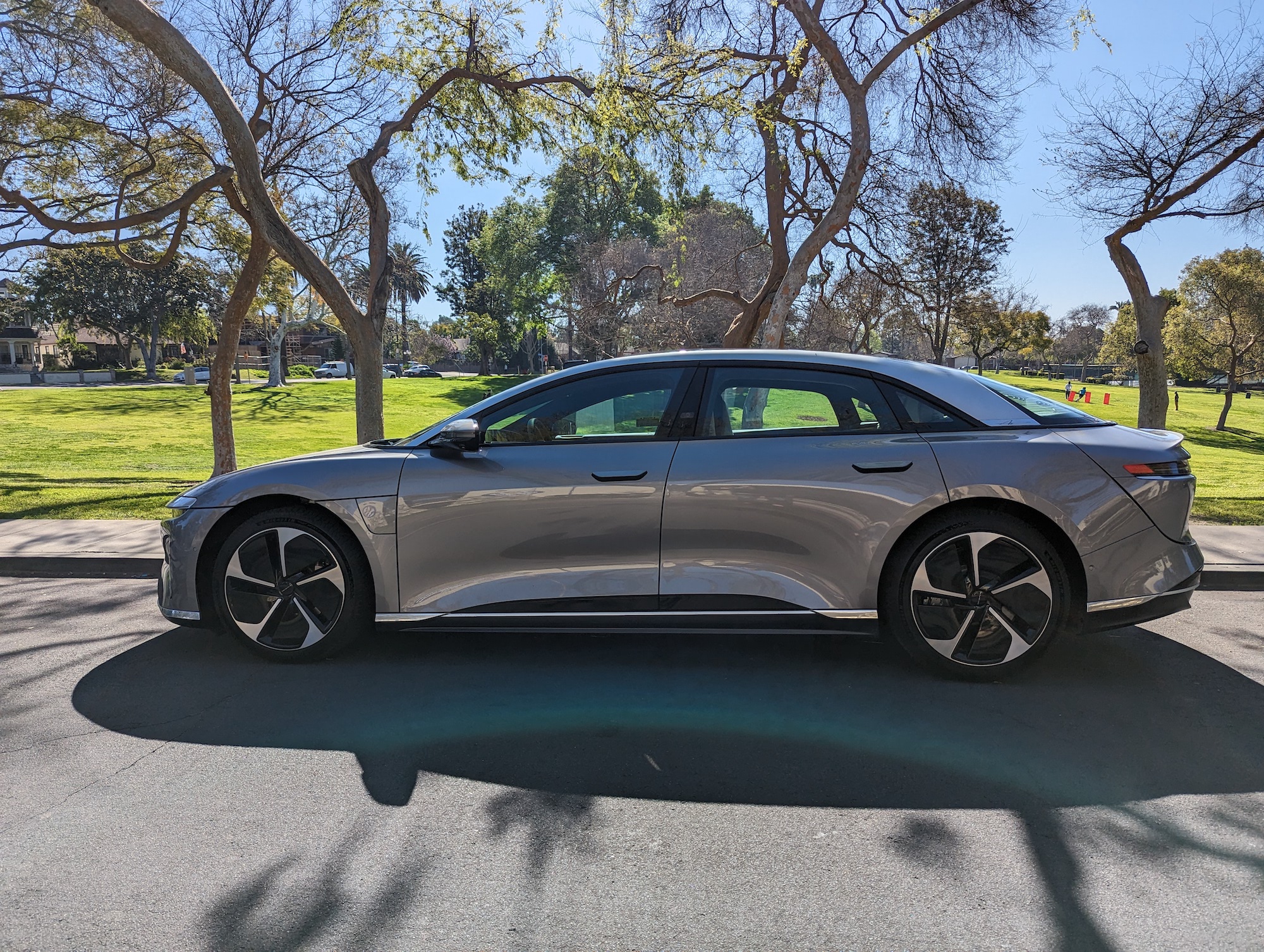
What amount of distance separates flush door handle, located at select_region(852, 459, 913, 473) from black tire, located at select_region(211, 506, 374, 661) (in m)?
2.52

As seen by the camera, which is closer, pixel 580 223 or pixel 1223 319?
pixel 1223 319

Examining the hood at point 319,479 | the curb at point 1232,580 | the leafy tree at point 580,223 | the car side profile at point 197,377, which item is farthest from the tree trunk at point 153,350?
the curb at point 1232,580

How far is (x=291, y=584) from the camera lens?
4383 millimetres

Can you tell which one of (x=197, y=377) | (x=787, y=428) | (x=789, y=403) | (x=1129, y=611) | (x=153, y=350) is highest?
(x=153, y=350)

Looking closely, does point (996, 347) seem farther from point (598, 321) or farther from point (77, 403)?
point (77, 403)

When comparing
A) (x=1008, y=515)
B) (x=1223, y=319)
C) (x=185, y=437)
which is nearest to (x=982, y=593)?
(x=1008, y=515)

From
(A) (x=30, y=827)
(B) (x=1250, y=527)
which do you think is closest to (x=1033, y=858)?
(A) (x=30, y=827)

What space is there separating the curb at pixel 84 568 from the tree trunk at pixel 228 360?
6749 millimetres

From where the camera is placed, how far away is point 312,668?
4.39 m

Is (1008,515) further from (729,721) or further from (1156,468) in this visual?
(729,721)

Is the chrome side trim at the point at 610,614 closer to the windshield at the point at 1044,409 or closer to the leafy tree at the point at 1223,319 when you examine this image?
the windshield at the point at 1044,409

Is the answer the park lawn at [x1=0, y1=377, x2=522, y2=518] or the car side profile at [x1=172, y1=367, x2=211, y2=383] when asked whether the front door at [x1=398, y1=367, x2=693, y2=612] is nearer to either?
the park lawn at [x1=0, y1=377, x2=522, y2=518]

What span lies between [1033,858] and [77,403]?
3868 cm

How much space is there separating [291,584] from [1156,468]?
431 cm
